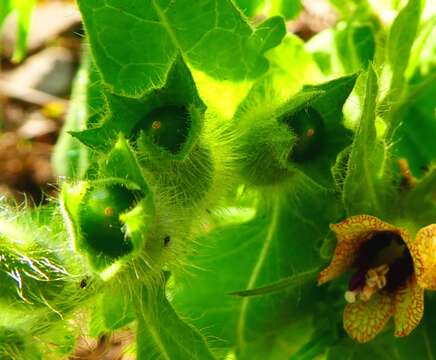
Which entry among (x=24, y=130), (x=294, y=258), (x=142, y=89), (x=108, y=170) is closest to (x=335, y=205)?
(x=294, y=258)

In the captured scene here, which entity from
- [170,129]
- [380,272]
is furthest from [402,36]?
[170,129]

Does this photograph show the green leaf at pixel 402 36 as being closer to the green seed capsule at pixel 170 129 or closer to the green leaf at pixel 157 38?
the green leaf at pixel 157 38

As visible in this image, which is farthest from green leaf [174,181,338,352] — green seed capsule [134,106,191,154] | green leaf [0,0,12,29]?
green leaf [0,0,12,29]

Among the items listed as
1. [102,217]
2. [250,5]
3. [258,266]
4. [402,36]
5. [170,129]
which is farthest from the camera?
[250,5]

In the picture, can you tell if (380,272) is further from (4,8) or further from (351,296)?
(4,8)

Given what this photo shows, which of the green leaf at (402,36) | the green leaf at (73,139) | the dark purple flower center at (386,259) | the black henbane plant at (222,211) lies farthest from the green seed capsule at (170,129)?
the green leaf at (73,139)
